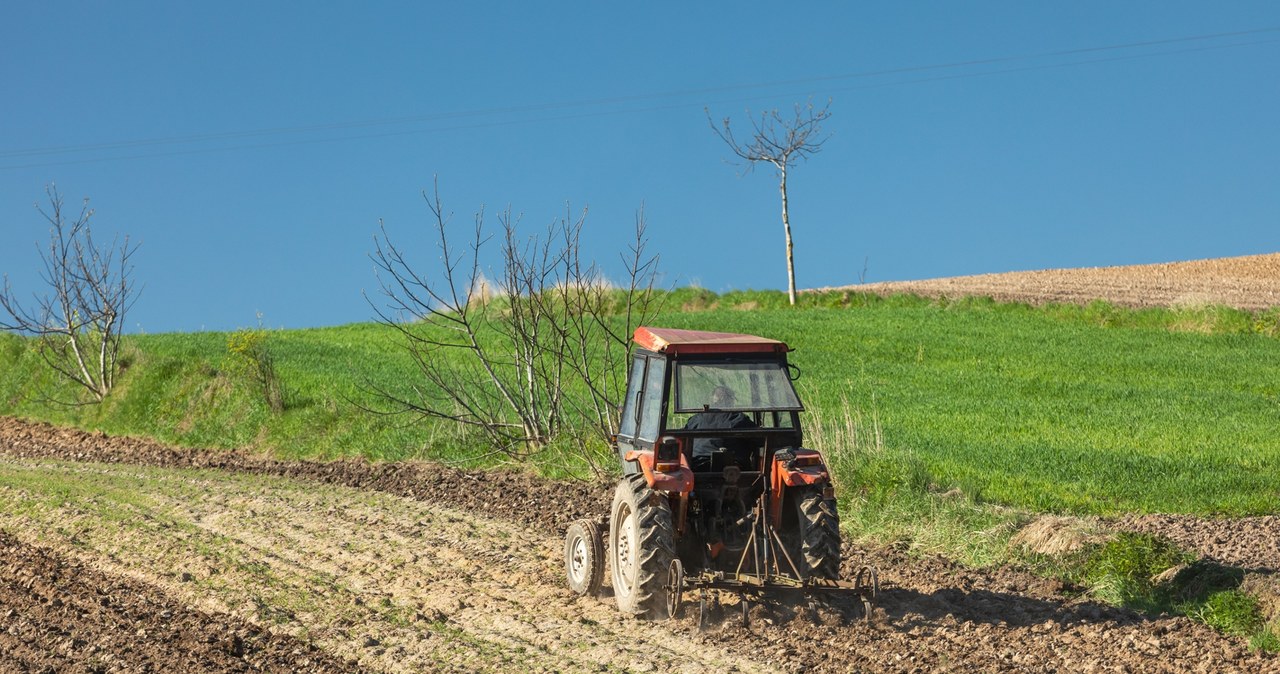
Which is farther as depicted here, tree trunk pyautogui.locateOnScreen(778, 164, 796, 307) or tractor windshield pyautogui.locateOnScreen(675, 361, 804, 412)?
tree trunk pyautogui.locateOnScreen(778, 164, 796, 307)

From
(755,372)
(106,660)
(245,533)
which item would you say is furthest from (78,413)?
(755,372)

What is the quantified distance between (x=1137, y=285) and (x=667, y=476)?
37.6m

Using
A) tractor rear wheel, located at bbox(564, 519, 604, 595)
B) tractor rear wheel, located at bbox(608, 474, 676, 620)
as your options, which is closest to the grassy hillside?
tractor rear wheel, located at bbox(564, 519, 604, 595)

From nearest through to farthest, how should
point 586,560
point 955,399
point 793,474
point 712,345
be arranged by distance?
point 793,474 → point 712,345 → point 586,560 → point 955,399

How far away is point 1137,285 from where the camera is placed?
42062 mm

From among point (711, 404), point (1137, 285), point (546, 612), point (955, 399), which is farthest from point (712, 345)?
point (1137, 285)

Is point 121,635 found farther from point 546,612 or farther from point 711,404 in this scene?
point 711,404

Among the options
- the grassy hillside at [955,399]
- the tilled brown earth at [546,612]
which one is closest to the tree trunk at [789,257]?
the grassy hillside at [955,399]

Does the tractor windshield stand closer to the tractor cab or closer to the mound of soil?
the tractor cab

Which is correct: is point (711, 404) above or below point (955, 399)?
below

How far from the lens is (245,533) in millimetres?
12641

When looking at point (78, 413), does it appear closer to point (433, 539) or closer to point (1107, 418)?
point (433, 539)

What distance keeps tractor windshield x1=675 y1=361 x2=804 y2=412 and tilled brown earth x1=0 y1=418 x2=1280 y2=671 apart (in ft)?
4.73

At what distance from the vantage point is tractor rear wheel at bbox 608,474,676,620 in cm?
838
